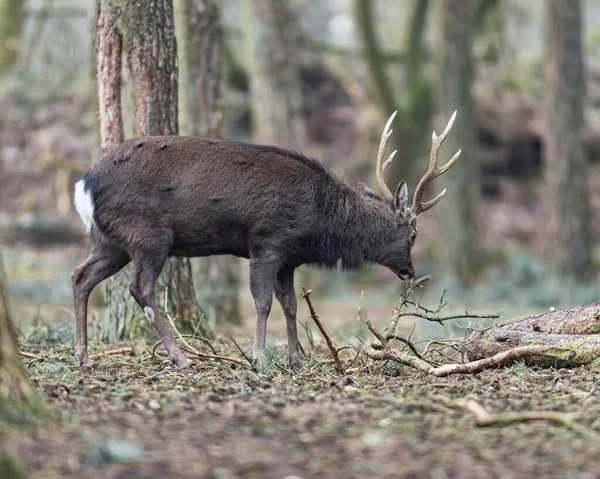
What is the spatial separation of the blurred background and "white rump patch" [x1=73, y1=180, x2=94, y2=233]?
2827 millimetres

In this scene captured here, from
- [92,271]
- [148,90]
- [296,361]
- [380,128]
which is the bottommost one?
[296,361]

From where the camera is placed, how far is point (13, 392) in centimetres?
420

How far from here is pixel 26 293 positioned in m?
14.5

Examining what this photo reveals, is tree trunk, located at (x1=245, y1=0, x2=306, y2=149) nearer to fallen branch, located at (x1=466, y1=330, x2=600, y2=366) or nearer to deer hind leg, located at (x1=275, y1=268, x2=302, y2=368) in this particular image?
deer hind leg, located at (x1=275, y1=268, x2=302, y2=368)

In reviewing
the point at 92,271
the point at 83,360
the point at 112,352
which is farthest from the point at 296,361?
the point at 92,271

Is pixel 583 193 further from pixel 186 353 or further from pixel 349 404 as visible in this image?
pixel 349 404

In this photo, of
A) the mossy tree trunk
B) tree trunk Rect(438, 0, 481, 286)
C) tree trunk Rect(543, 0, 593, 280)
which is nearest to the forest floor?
tree trunk Rect(543, 0, 593, 280)

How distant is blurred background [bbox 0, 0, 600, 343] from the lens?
1533cm

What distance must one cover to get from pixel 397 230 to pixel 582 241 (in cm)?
966

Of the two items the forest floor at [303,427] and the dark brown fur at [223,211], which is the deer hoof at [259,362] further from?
the forest floor at [303,427]

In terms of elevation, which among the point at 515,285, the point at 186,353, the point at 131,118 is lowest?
the point at 515,285

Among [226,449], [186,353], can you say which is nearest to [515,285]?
[186,353]

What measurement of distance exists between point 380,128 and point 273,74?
643 centimetres

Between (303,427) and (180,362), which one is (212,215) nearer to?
(180,362)
